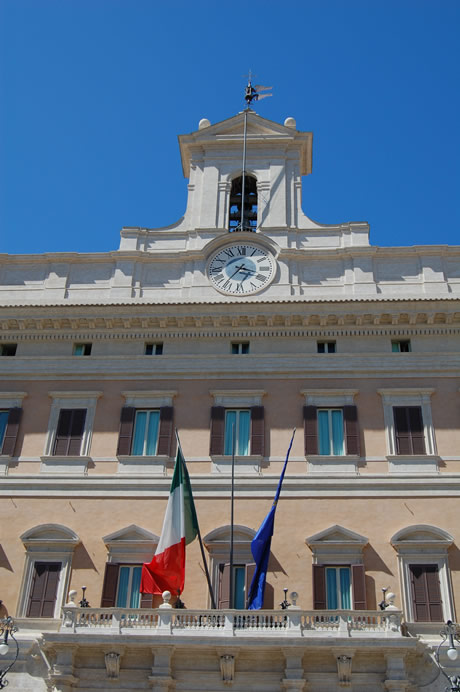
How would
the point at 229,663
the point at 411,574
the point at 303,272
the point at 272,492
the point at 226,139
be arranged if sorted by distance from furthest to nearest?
the point at 226,139, the point at 303,272, the point at 272,492, the point at 411,574, the point at 229,663

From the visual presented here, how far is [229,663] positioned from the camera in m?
20.2

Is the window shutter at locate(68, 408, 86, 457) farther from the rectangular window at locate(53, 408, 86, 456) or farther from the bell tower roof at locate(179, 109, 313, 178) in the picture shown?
the bell tower roof at locate(179, 109, 313, 178)

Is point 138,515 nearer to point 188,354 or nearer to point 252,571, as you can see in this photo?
point 252,571

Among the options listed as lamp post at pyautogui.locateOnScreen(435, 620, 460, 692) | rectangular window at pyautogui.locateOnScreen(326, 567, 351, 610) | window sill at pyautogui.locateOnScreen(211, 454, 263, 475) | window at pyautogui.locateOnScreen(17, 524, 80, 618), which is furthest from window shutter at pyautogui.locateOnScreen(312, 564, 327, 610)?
window at pyautogui.locateOnScreen(17, 524, 80, 618)

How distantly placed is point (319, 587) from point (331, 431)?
15.1 ft

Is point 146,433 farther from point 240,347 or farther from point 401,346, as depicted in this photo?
point 401,346

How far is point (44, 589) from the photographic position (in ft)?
76.0

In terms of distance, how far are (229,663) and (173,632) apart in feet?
4.86

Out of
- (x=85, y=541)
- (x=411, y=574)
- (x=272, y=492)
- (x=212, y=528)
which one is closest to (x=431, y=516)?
(x=411, y=574)

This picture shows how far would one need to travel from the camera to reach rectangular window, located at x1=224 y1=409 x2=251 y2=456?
25000 millimetres

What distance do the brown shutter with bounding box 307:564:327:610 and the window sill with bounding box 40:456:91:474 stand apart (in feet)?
23.4

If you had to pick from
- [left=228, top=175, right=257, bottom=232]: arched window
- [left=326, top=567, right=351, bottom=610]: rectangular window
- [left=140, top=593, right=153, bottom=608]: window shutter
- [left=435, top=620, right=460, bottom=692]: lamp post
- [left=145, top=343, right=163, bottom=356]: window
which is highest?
[left=228, top=175, right=257, bottom=232]: arched window

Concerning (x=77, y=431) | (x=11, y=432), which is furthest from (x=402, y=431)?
(x=11, y=432)

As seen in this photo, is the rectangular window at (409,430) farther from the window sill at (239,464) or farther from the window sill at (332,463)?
the window sill at (239,464)
